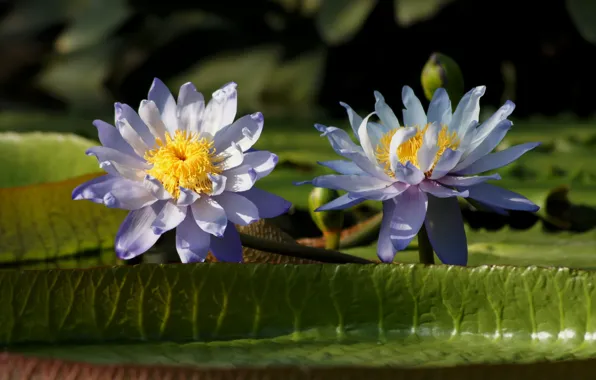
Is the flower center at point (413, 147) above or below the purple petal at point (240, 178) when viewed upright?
above

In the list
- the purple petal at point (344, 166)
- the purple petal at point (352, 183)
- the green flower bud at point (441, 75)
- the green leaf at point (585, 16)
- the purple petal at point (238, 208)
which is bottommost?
the purple petal at point (238, 208)

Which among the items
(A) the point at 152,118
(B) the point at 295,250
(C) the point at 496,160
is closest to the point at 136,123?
(A) the point at 152,118

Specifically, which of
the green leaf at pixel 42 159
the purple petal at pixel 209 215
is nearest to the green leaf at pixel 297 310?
the purple petal at pixel 209 215

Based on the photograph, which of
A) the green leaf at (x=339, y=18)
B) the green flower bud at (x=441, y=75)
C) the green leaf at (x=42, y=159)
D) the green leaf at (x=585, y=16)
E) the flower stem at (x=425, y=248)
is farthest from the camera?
the green leaf at (x=339, y=18)

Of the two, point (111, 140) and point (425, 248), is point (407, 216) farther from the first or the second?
point (111, 140)

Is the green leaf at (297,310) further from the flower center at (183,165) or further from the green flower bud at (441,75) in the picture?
the green flower bud at (441,75)

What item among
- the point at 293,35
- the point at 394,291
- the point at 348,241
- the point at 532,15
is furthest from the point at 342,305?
the point at 293,35

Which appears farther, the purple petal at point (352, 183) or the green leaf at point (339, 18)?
the green leaf at point (339, 18)

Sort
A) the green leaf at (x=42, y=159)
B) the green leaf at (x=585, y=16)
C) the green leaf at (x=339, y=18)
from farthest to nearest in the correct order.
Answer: the green leaf at (x=339, y=18), the green leaf at (x=585, y=16), the green leaf at (x=42, y=159)

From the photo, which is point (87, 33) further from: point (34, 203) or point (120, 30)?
point (34, 203)
